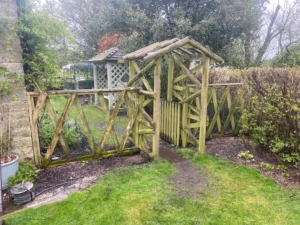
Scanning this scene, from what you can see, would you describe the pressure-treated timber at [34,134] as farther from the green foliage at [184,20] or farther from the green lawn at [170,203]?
the green foliage at [184,20]

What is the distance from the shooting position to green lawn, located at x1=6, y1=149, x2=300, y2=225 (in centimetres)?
283

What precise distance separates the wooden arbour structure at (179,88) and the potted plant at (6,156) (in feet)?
8.02

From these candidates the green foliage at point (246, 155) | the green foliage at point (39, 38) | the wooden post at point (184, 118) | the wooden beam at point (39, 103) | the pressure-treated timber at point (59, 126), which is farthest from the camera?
the wooden post at point (184, 118)

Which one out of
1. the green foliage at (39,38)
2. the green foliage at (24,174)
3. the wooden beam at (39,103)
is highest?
the green foliage at (39,38)

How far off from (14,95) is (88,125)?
1.52 metres

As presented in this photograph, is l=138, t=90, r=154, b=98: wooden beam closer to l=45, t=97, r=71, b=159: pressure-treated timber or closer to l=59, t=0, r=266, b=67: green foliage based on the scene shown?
l=45, t=97, r=71, b=159: pressure-treated timber

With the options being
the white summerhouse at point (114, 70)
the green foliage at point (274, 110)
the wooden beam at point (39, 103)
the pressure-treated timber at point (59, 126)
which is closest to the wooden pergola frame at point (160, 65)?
the green foliage at point (274, 110)

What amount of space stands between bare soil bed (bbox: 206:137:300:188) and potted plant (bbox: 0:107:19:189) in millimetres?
3769

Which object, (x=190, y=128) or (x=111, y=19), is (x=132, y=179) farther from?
(x=111, y=19)

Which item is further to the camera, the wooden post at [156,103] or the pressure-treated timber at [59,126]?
the wooden post at [156,103]

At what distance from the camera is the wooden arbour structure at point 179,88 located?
14.2 ft

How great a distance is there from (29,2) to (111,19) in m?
4.34

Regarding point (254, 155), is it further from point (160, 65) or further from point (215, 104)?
point (160, 65)

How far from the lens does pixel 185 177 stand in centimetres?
397
